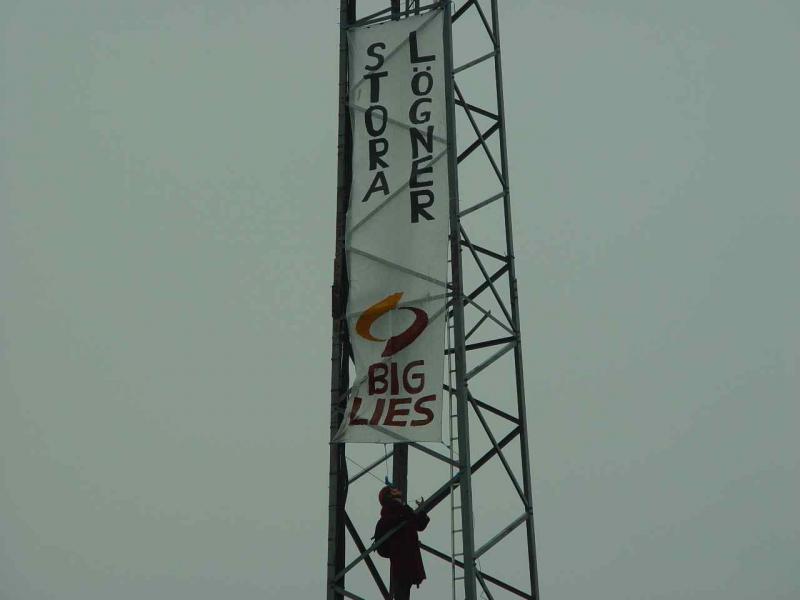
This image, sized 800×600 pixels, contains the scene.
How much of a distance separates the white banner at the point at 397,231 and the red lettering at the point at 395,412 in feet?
0.05

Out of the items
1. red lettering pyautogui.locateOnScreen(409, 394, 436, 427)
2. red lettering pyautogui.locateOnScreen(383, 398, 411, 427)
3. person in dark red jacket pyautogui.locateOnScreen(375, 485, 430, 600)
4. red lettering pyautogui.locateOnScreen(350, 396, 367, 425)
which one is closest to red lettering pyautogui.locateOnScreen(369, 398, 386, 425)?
red lettering pyautogui.locateOnScreen(383, 398, 411, 427)

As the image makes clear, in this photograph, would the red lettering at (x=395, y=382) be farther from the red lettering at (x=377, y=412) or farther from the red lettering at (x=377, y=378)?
the red lettering at (x=377, y=412)

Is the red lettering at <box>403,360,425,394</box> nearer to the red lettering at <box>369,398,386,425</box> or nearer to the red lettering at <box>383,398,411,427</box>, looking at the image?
the red lettering at <box>383,398,411,427</box>

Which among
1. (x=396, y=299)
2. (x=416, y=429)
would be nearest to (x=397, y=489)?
(x=416, y=429)

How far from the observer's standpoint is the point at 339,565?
59.1 feet

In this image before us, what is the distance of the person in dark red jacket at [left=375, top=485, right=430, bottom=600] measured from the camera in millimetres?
17578

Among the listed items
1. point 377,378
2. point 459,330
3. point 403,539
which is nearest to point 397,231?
point 459,330

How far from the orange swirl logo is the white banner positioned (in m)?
0.02

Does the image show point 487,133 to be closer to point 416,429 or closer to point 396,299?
point 396,299

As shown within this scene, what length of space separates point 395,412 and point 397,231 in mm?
3007

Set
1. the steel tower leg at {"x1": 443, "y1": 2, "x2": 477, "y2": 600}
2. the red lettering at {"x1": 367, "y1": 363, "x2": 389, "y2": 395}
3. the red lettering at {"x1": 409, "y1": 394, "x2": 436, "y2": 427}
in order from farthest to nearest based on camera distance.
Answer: the red lettering at {"x1": 367, "y1": 363, "x2": 389, "y2": 395}
the red lettering at {"x1": 409, "y1": 394, "x2": 436, "y2": 427}
the steel tower leg at {"x1": 443, "y1": 2, "x2": 477, "y2": 600}

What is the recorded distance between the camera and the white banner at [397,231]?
17641mm

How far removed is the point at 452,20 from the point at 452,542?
8.89 meters

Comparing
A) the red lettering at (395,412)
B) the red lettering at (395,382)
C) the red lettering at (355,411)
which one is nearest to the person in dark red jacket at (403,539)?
the red lettering at (395,412)
